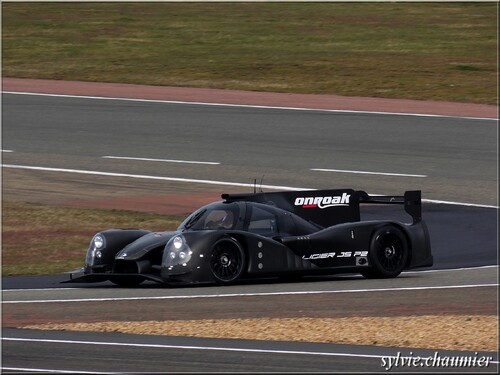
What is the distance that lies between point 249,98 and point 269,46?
899 cm

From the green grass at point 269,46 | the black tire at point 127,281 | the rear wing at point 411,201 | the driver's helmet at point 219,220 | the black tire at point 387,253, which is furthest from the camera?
the green grass at point 269,46

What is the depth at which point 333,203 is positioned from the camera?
15555mm

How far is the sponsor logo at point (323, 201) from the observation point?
1544 centimetres

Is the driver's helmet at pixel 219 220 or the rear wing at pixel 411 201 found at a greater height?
the rear wing at pixel 411 201

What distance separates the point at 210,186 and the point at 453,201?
462cm

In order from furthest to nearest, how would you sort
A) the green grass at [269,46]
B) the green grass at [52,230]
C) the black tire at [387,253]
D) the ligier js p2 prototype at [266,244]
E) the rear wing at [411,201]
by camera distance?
the green grass at [269,46] < the green grass at [52,230] < the rear wing at [411,201] < the black tire at [387,253] < the ligier js p2 prototype at [266,244]

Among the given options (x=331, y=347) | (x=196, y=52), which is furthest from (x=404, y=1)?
(x=331, y=347)

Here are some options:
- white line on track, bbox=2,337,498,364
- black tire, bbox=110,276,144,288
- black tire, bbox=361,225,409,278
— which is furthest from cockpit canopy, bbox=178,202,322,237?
white line on track, bbox=2,337,498,364

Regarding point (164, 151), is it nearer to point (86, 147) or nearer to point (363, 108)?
point (86, 147)

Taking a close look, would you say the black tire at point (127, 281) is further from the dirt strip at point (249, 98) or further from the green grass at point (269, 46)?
the green grass at point (269, 46)

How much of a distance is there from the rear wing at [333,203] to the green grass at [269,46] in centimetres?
1686

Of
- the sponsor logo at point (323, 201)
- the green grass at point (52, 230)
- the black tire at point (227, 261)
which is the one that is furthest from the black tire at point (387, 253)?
the green grass at point (52, 230)

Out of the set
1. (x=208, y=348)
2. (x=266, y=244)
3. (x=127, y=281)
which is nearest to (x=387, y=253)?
(x=266, y=244)

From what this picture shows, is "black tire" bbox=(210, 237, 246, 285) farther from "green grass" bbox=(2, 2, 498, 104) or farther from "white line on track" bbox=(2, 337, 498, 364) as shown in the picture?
"green grass" bbox=(2, 2, 498, 104)
